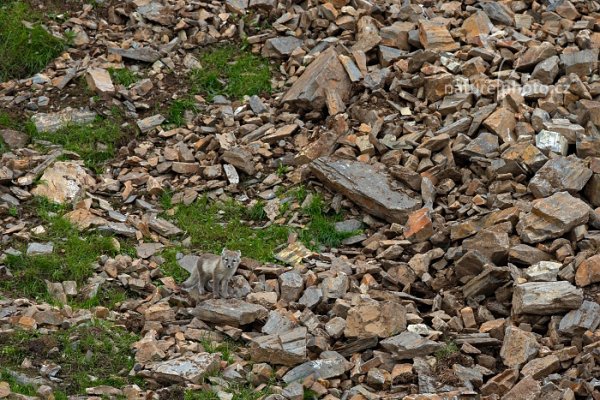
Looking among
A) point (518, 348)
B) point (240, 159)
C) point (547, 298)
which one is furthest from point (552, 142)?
point (240, 159)

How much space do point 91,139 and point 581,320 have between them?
6762 millimetres

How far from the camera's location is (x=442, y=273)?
10750 mm

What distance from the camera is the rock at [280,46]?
47.5 feet

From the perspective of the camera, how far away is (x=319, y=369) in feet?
30.4

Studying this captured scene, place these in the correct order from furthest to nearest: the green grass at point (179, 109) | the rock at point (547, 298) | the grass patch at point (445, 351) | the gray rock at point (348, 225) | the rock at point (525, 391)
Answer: the green grass at point (179, 109) → the gray rock at point (348, 225) → the rock at point (547, 298) → the grass patch at point (445, 351) → the rock at point (525, 391)

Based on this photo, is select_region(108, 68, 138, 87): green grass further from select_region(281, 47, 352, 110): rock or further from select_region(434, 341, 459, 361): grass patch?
select_region(434, 341, 459, 361): grass patch

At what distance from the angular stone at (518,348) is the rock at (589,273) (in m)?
0.90

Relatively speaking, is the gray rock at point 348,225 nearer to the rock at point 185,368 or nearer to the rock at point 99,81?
the rock at point 185,368

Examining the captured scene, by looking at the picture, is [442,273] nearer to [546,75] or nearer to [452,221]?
[452,221]

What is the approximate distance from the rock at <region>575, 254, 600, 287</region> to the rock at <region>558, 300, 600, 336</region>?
316 millimetres

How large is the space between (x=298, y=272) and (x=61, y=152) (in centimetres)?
389

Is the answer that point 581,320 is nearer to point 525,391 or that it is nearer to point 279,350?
point 525,391

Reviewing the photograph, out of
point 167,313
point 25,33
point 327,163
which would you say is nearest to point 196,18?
point 25,33

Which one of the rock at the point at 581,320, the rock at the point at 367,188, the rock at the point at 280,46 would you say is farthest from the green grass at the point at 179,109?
the rock at the point at 581,320
